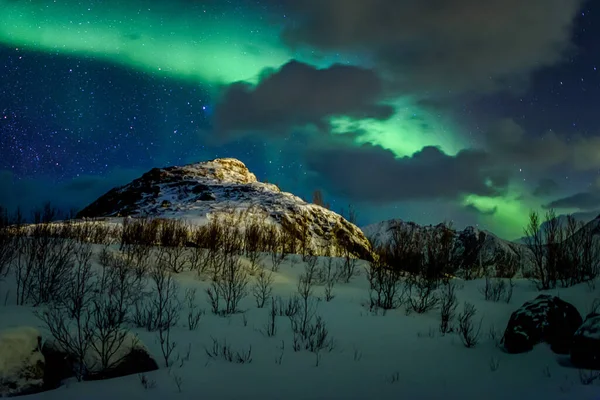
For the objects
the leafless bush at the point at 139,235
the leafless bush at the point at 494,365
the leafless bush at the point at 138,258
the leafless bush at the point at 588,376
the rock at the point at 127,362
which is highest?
the leafless bush at the point at 139,235

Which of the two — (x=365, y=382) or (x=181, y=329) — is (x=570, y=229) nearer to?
(x=365, y=382)

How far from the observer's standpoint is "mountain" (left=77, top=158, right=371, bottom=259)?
2139cm

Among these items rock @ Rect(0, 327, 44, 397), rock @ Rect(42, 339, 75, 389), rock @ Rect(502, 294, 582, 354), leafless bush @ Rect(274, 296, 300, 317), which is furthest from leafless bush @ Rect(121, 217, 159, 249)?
rock @ Rect(502, 294, 582, 354)

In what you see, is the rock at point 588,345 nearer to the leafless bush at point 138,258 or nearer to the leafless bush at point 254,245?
the leafless bush at point 254,245

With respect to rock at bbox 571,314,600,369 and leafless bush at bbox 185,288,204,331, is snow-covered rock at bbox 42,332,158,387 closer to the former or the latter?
leafless bush at bbox 185,288,204,331

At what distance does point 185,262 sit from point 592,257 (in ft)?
35.6

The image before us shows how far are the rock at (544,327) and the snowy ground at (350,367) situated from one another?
0.17 metres

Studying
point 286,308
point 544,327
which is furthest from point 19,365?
point 544,327

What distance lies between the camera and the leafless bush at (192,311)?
6.50 meters

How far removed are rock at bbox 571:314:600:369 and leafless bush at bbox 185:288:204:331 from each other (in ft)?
17.8

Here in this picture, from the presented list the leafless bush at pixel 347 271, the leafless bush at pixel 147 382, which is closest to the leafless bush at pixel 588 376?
the leafless bush at pixel 147 382

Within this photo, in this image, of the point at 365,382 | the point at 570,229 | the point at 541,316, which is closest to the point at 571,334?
the point at 541,316

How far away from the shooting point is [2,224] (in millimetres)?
9336

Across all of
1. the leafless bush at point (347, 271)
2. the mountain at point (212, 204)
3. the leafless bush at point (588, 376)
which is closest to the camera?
the leafless bush at point (588, 376)
